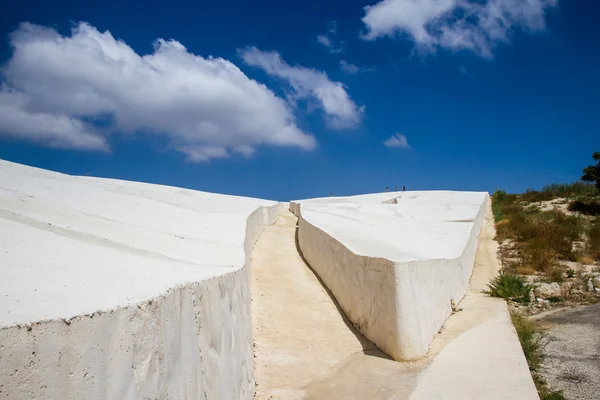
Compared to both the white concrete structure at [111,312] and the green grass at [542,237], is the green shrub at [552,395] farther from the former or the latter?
the green grass at [542,237]

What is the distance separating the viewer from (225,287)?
10.2ft

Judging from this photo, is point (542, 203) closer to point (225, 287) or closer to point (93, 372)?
point (225, 287)

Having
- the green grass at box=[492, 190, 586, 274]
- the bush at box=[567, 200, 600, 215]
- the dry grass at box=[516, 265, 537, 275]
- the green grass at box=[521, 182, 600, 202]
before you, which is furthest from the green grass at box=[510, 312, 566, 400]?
the green grass at box=[521, 182, 600, 202]

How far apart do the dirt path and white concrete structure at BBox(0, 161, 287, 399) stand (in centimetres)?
66

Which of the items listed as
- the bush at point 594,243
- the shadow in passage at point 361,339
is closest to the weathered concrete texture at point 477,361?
the shadow in passage at point 361,339

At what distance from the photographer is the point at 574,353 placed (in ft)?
15.5

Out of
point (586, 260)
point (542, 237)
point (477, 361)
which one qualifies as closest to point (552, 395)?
point (477, 361)

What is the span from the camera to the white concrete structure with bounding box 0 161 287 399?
152cm

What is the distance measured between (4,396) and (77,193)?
502cm

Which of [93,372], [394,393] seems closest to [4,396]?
[93,372]

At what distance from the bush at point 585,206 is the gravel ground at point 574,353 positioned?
1205 cm

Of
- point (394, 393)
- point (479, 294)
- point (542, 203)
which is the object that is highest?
point (542, 203)

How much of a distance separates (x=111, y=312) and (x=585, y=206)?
1954cm

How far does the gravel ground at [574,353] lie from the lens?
3957mm
